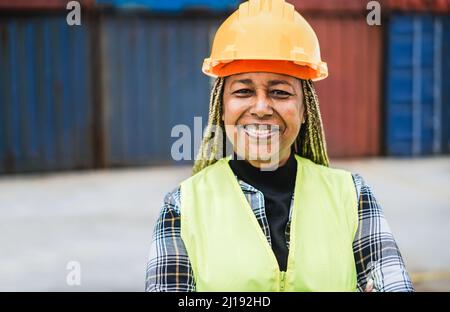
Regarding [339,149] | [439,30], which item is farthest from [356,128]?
[439,30]

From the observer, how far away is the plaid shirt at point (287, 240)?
6.06 feet

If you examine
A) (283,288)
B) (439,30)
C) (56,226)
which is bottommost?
(56,226)

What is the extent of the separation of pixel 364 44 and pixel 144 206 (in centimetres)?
567

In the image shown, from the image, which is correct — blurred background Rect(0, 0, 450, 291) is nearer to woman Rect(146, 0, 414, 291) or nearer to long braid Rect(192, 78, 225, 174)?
long braid Rect(192, 78, 225, 174)

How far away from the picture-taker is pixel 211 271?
1820mm

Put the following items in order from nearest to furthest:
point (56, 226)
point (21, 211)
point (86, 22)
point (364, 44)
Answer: point (56, 226), point (21, 211), point (86, 22), point (364, 44)

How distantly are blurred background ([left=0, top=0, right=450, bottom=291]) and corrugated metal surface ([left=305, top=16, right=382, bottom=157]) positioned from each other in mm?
18

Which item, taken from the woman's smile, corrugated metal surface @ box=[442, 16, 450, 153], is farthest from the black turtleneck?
corrugated metal surface @ box=[442, 16, 450, 153]

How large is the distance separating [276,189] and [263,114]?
0.74 feet

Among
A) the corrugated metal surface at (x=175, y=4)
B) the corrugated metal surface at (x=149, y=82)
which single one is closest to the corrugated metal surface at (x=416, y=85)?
the corrugated metal surface at (x=175, y=4)

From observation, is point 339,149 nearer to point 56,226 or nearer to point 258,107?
point 56,226

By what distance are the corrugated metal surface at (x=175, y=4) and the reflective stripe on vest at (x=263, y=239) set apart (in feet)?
31.2

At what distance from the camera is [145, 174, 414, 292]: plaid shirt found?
1.85 meters

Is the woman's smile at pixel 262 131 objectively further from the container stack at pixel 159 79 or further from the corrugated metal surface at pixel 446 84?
the corrugated metal surface at pixel 446 84
